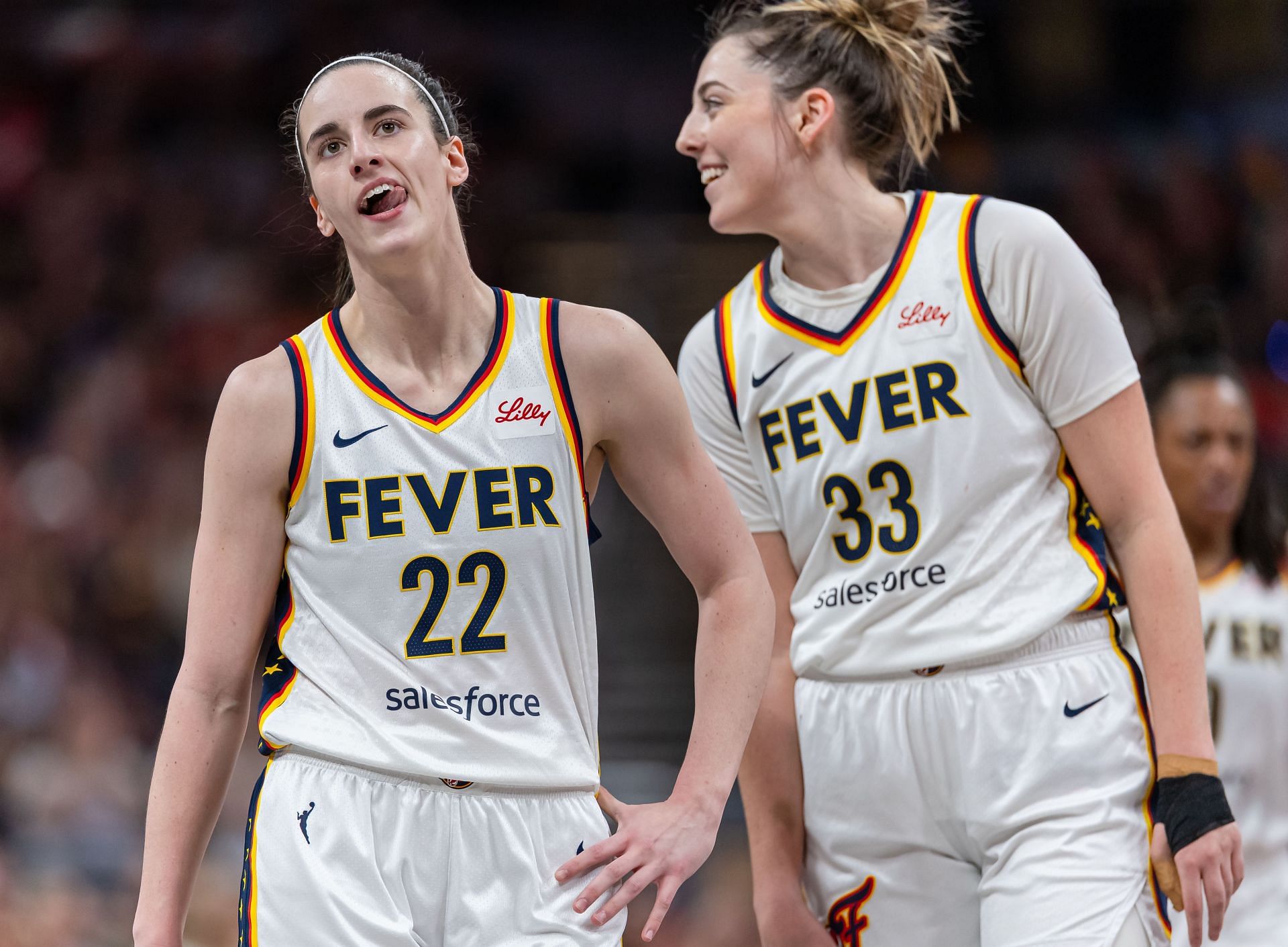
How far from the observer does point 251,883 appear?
2.63 meters

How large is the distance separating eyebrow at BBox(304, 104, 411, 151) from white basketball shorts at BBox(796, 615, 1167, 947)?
146 centimetres

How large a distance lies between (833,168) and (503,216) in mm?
6692

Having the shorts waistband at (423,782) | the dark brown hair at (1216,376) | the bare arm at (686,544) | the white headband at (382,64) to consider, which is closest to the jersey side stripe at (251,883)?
the shorts waistband at (423,782)

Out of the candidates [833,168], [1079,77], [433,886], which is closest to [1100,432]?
[833,168]

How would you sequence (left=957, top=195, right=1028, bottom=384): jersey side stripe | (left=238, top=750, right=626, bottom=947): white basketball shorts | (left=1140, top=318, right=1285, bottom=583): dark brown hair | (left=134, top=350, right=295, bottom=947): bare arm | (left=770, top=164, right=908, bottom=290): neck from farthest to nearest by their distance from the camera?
(left=1140, top=318, right=1285, bottom=583): dark brown hair
(left=770, top=164, right=908, bottom=290): neck
(left=957, top=195, right=1028, bottom=384): jersey side stripe
(left=134, top=350, right=295, bottom=947): bare arm
(left=238, top=750, right=626, bottom=947): white basketball shorts

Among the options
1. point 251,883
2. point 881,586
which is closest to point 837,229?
point 881,586

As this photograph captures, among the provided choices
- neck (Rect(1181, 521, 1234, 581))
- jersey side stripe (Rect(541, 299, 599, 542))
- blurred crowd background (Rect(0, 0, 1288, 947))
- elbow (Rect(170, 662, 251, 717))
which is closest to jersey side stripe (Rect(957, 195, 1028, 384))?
jersey side stripe (Rect(541, 299, 599, 542))

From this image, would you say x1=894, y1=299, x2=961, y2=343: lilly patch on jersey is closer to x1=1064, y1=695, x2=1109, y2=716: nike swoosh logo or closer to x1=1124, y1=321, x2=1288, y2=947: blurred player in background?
x1=1064, y1=695, x2=1109, y2=716: nike swoosh logo

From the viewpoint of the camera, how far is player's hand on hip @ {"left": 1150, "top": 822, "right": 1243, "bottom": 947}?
2.91m

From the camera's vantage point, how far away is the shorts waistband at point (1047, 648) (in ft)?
10.4

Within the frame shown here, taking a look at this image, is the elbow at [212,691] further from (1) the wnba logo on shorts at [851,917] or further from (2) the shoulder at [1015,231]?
(2) the shoulder at [1015,231]

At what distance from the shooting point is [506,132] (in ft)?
34.4

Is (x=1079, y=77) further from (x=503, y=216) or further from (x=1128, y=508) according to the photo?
(x=1128, y=508)

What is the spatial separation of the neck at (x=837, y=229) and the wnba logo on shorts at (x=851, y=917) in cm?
126
